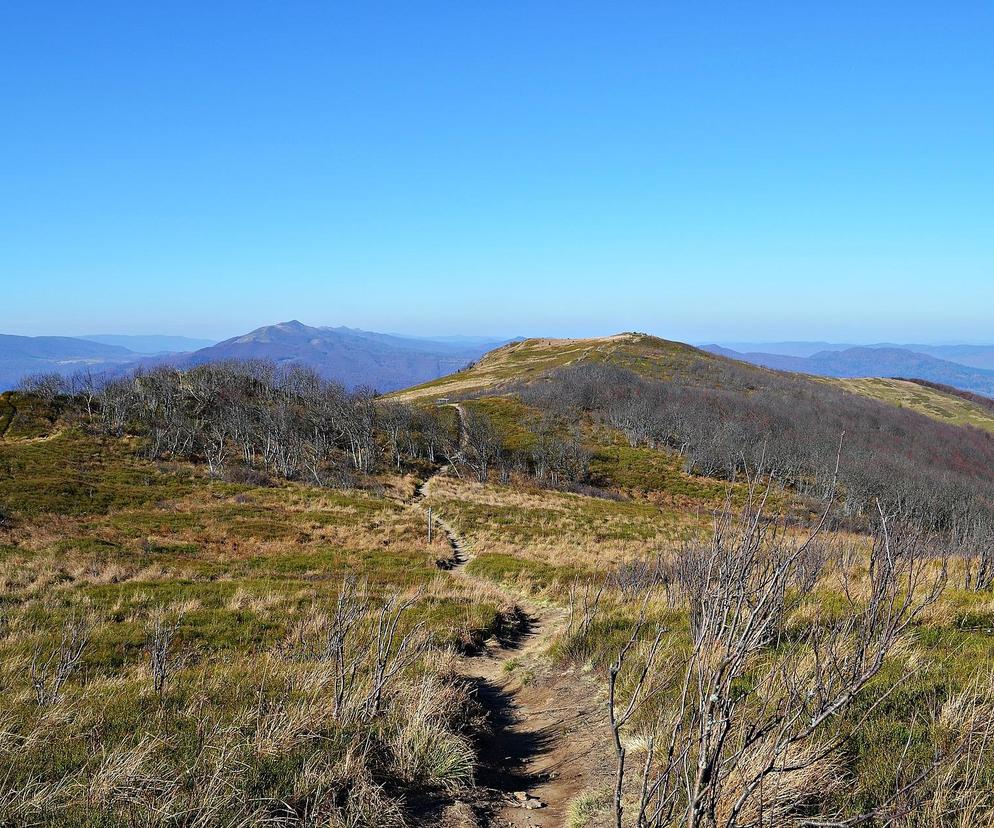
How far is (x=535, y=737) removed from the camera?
6.70 m

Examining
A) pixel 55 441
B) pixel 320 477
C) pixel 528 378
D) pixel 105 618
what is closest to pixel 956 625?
pixel 105 618

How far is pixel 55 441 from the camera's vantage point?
48.9 m

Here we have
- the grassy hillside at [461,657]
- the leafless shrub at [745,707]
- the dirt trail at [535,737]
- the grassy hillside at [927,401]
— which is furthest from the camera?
A: the grassy hillside at [927,401]

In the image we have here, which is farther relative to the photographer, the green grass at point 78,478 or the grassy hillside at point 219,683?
the green grass at point 78,478

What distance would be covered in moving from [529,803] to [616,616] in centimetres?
505

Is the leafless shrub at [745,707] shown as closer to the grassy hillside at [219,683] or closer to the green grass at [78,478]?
the grassy hillside at [219,683]

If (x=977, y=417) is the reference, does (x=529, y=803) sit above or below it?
above

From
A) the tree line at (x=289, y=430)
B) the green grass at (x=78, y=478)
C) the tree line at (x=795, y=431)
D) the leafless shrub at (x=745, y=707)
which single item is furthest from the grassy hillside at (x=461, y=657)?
the tree line at (x=795, y=431)

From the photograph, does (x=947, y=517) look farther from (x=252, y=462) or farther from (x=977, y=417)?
(x=977, y=417)

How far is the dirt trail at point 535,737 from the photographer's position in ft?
16.6

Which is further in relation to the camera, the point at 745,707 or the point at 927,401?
the point at 927,401

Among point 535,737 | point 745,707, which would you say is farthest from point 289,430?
point 745,707

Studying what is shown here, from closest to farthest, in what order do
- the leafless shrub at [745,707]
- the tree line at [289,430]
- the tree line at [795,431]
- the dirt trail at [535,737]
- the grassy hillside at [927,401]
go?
the leafless shrub at [745,707], the dirt trail at [535,737], the tree line at [289,430], the tree line at [795,431], the grassy hillside at [927,401]

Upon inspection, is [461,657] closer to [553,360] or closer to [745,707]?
[745,707]
